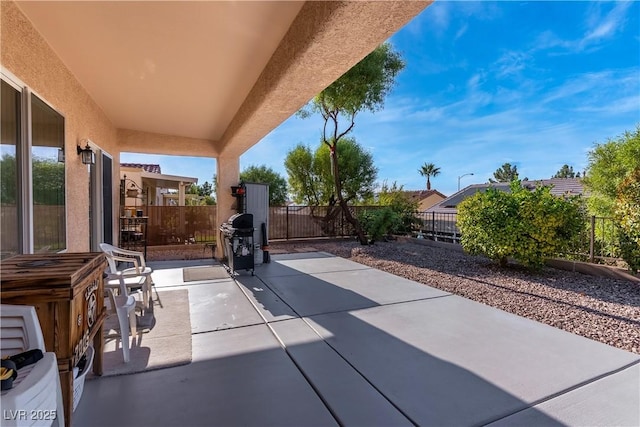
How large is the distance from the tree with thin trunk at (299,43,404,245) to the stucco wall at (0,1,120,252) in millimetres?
5968

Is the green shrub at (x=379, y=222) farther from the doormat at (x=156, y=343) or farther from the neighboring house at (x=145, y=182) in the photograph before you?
the doormat at (x=156, y=343)

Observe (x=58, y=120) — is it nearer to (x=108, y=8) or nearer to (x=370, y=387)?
(x=108, y=8)

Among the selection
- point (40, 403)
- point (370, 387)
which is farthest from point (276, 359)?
point (40, 403)

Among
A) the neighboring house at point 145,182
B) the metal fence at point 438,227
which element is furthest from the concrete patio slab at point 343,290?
the neighboring house at point 145,182

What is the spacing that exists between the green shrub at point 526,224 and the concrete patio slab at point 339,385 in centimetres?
458

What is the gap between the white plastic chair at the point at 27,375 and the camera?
3.14ft

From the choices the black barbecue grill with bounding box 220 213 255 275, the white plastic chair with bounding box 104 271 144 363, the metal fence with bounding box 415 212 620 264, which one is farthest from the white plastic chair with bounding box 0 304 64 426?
the metal fence with bounding box 415 212 620 264

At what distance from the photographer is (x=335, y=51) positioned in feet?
8.18

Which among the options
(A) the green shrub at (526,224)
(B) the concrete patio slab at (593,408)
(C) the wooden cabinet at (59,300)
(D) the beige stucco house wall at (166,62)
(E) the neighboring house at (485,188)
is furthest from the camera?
(E) the neighboring house at (485,188)

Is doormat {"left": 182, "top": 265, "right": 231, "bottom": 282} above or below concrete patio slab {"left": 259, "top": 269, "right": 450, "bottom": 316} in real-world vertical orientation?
above

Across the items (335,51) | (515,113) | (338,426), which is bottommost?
(338,426)

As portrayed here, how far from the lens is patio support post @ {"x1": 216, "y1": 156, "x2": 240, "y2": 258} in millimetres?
7078

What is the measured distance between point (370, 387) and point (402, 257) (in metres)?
5.59

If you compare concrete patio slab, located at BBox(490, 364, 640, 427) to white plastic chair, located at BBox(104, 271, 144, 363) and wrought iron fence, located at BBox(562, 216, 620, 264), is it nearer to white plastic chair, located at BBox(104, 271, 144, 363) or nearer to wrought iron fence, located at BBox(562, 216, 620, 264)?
white plastic chair, located at BBox(104, 271, 144, 363)
